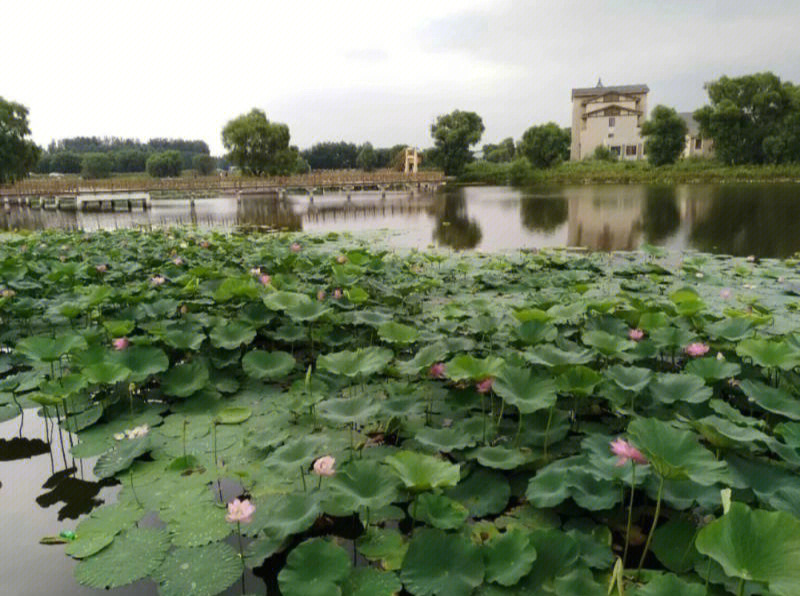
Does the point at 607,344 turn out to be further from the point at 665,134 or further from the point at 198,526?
the point at 665,134

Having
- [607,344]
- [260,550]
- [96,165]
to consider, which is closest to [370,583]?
[260,550]

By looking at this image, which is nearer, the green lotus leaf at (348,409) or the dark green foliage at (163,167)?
the green lotus leaf at (348,409)

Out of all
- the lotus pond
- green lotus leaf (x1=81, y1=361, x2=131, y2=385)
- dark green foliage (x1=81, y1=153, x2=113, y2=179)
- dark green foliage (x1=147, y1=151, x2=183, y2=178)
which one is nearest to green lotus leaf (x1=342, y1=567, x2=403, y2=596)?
the lotus pond

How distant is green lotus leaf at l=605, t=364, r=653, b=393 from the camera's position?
180 cm

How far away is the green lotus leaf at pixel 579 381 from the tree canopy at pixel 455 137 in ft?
120

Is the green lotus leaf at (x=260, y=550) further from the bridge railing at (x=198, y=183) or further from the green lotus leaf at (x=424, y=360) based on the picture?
the bridge railing at (x=198, y=183)

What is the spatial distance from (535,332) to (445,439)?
33.0 inches

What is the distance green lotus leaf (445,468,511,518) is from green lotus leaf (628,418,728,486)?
1.30 feet

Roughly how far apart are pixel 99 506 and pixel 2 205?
27.9 m

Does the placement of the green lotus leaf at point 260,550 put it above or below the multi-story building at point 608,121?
below

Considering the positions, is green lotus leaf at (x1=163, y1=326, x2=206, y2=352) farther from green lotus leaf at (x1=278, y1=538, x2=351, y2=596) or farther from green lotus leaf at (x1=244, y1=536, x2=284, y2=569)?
green lotus leaf at (x1=278, y1=538, x2=351, y2=596)

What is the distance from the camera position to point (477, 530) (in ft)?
4.76

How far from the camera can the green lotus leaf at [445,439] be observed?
1655 millimetres

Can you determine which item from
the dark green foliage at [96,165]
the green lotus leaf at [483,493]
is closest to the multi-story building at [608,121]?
the green lotus leaf at [483,493]
